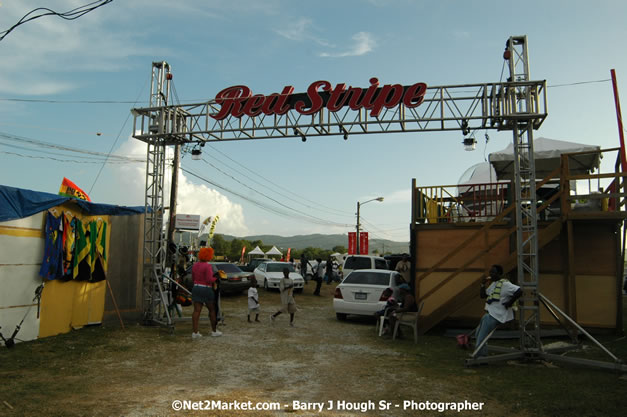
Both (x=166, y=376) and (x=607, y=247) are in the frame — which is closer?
(x=166, y=376)

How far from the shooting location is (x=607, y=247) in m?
11.2

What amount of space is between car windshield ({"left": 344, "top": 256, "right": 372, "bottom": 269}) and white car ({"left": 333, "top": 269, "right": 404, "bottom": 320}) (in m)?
5.15

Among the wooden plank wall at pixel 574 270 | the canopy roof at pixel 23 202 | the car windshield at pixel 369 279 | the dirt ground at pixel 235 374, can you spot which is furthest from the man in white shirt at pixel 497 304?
the canopy roof at pixel 23 202

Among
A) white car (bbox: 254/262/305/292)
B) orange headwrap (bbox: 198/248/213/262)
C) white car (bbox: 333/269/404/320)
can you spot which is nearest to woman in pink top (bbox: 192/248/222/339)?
orange headwrap (bbox: 198/248/213/262)

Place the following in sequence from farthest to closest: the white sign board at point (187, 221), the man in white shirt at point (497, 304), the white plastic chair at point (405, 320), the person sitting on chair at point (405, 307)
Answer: the white sign board at point (187, 221) → the person sitting on chair at point (405, 307) → the white plastic chair at point (405, 320) → the man in white shirt at point (497, 304)

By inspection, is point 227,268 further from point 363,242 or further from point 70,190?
point 363,242

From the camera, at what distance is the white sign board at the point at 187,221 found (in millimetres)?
33656

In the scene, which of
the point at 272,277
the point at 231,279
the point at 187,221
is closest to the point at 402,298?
the point at 231,279

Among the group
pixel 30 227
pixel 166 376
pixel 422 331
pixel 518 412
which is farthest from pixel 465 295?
pixel 30 227

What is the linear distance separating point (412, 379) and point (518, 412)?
68.1 inches

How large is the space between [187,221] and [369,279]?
23.5 m

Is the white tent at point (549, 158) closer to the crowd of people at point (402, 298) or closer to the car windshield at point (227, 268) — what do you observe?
the crowd of people at point (402, 298)

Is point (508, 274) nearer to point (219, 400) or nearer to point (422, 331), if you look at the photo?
point (422, 331)

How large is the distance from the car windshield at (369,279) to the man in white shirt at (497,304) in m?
4.88
